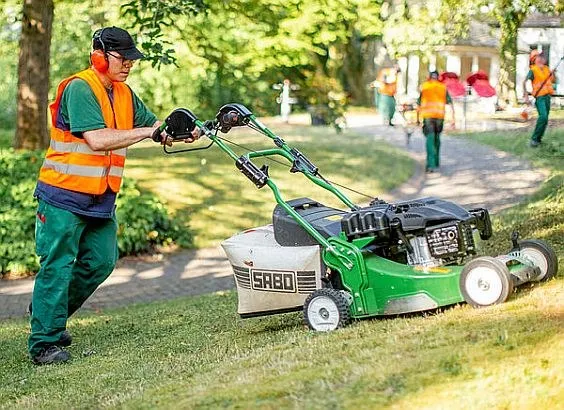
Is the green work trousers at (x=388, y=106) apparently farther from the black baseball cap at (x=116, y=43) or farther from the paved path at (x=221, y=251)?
the black baseball cap at (x=116, y=43)

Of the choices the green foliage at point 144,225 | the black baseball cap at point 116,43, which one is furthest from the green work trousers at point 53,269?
the green foliage at point 144,225

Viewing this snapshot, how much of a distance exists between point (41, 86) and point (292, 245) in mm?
10283

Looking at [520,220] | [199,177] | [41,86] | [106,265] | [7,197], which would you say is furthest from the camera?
[199,177]

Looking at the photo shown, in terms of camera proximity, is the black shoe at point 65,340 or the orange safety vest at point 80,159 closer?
the orange safety vest at point 80,159

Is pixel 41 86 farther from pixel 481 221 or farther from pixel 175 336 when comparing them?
pixel 481 221

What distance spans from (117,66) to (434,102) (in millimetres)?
14342

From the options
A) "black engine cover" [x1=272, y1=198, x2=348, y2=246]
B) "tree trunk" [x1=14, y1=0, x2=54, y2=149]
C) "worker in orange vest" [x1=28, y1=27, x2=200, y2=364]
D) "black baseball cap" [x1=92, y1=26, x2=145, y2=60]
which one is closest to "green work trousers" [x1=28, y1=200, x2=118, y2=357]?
"worker in orange vest" [x1=28, y1=27, x2=200, y2=364]

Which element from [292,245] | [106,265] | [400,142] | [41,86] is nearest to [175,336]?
[106,265]

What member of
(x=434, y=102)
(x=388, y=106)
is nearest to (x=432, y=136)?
(x=434, y=102)

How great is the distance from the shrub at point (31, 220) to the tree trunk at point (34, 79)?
1018 mm

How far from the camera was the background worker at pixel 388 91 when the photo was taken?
3034 centimetres

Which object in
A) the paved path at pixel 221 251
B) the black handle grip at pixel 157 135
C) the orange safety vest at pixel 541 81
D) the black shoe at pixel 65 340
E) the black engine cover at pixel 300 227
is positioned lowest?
the paved path at pixel 221 251

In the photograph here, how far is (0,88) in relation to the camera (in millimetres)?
35000

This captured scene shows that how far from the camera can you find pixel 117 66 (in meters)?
6.79
